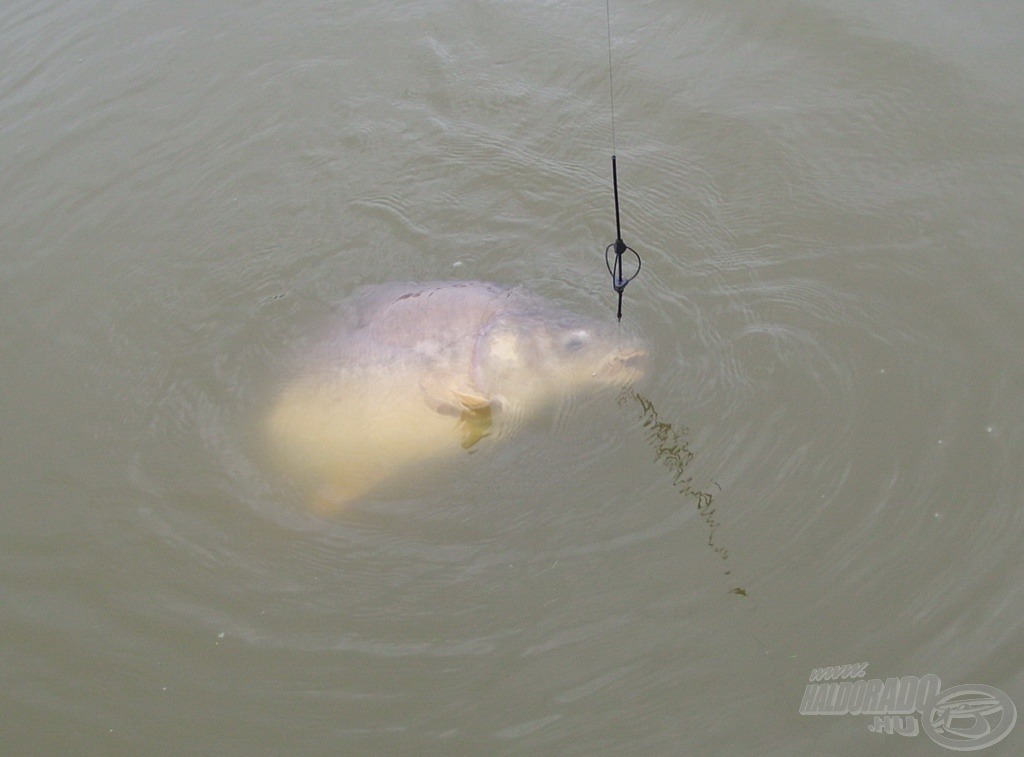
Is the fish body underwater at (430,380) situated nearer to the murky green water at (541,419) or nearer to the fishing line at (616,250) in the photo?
the murky green water at (541,419)

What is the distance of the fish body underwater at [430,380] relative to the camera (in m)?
4.40

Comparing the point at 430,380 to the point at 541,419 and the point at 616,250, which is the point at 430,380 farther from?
the point at 616,250

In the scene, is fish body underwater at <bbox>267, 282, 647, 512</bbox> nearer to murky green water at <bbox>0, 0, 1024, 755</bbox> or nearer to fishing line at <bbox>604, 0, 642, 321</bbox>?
murky green water at <bbox>0, 0, 1024, 755</bbox>

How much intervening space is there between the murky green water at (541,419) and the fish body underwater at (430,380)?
0.14 meters

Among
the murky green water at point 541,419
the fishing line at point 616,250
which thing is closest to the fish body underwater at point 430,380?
the murky green water at point 541,419

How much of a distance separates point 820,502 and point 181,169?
454cm

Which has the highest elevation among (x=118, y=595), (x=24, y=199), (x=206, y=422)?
(x=24, y=199)

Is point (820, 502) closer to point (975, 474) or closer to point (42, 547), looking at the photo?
point (975, 474)

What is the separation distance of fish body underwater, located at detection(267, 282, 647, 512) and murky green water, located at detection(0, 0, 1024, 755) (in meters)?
0.14

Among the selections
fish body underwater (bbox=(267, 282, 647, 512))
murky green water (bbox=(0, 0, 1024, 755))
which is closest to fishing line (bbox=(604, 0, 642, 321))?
murky green water (bbox=(0, 0, 1024, 755))

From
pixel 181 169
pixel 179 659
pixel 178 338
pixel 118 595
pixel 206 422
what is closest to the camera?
pixel 179 659

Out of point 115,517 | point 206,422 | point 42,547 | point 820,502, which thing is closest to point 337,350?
point 206,422

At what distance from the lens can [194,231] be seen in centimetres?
572

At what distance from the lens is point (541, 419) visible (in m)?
4.50
